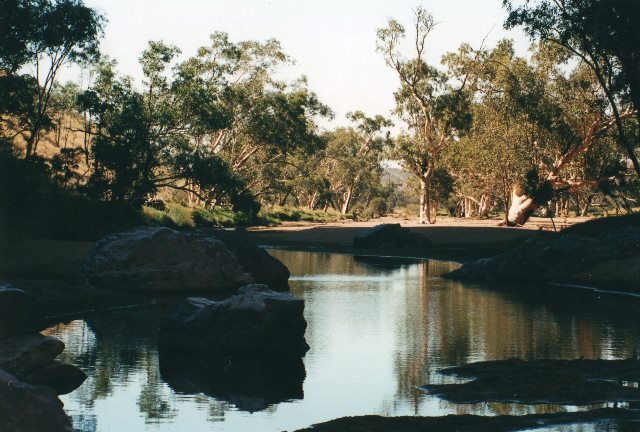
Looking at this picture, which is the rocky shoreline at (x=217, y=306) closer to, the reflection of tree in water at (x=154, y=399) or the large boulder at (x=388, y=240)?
the reflection of tree in water at (x=154, y=399)

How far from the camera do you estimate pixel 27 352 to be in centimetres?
1212

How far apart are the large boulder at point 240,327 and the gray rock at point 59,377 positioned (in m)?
2.76

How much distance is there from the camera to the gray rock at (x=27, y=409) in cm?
862

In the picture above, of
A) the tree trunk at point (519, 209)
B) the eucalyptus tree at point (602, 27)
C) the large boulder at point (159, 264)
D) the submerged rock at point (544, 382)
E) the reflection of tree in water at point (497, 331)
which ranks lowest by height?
the submerged rock at point (544, 382)

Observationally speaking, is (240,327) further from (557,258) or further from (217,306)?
(557,258)

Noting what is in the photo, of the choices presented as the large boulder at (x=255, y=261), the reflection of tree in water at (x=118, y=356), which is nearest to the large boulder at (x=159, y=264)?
the large boulder at (x=255, y=261)

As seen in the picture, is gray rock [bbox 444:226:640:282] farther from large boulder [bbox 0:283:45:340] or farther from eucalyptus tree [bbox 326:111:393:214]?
eucalyptus tree [bbox 326:111:393:214]

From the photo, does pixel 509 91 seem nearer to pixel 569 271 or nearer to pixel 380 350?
pixel 569 271

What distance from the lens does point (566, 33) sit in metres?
37.7

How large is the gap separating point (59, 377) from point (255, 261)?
16.1 m

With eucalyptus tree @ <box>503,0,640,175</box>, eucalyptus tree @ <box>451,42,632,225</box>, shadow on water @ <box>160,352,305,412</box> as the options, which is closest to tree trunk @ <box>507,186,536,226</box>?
eucalyptus tree @ <box>451,42,632,225</box>

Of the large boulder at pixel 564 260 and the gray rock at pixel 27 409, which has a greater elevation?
the large boulder at pixel 564 260

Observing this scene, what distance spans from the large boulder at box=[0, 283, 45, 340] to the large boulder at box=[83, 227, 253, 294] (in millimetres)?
10820

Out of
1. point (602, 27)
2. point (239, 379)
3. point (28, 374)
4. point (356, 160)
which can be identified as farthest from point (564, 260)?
point (356, 160)
